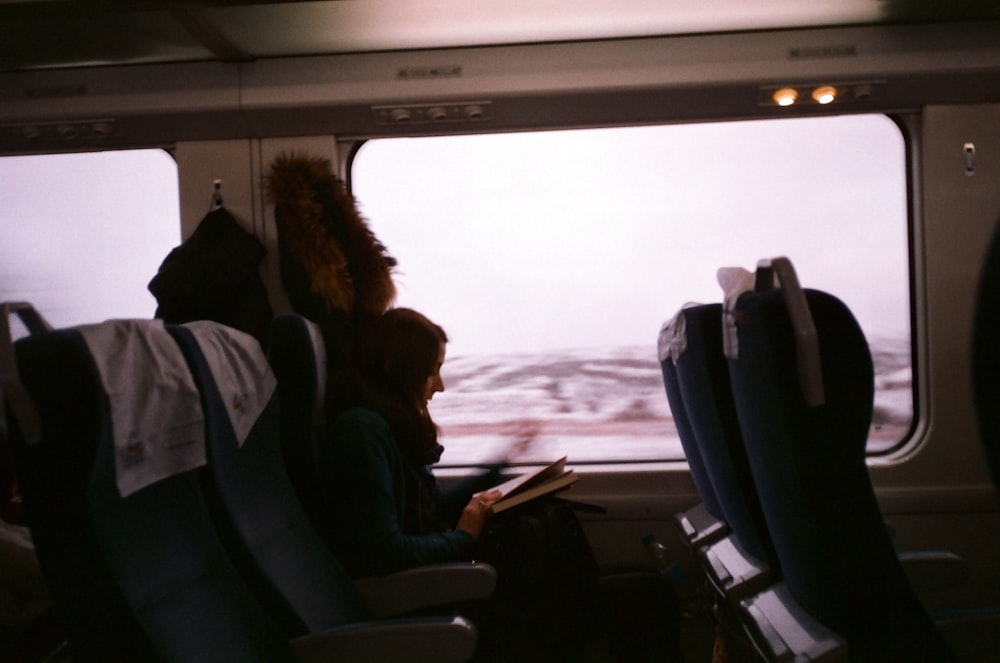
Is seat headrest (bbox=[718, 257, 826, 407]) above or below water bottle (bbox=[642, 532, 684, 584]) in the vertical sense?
above

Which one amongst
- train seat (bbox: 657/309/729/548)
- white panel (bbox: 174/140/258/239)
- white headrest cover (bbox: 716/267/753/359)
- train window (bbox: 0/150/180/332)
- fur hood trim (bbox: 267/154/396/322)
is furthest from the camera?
train window (bbox: 0/150/180/332)

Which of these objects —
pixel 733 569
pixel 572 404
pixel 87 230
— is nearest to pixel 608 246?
pixel 572 404

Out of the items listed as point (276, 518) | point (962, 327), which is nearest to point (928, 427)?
point (962, 327)

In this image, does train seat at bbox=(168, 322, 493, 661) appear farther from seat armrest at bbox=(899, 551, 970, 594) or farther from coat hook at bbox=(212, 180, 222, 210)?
coat hook at bbox=(212, 180, 222, 210)

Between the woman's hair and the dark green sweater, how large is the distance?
0.33ft

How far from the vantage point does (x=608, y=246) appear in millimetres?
3375

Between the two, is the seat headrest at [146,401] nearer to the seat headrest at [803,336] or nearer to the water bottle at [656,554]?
the seat headrest at [803,336]

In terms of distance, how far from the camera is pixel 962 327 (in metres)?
3.26

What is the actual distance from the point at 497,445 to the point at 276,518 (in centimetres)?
147

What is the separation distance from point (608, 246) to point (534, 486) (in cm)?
112

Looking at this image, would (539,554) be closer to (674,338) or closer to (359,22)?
(674,338)

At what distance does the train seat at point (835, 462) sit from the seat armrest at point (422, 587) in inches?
46.8

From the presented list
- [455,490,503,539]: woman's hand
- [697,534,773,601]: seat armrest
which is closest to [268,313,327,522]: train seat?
[455,490,503,539]: woman's hand

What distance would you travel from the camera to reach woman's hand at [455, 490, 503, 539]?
102 inches
